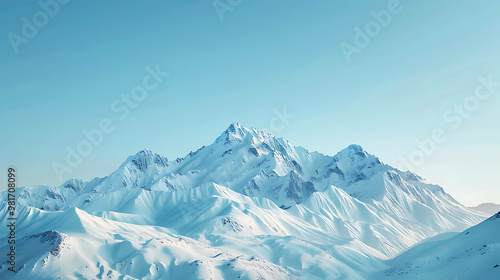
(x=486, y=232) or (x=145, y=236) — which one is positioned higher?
(x=145, y=236)

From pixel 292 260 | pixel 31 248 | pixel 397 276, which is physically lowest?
pixel 397 276

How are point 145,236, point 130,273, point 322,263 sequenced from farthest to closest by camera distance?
point 145,236 < point 322,263 < point 130,273

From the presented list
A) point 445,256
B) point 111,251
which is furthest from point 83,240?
point 445,256

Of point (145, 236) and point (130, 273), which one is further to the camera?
point (145, 236)

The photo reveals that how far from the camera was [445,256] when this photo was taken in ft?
454

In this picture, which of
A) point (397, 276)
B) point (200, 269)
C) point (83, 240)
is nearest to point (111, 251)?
point (83, 240)

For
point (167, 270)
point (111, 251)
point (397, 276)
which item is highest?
point (111, 251)

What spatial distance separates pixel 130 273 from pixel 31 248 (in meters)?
38.5

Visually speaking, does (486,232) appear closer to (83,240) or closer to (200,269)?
(200,269)

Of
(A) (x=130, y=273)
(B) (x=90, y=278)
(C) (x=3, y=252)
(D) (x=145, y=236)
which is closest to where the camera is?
(B) (x=90, y=278)

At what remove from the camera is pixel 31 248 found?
14350cm

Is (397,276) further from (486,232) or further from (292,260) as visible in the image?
(292,260)

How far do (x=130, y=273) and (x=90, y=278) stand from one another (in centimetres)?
1340

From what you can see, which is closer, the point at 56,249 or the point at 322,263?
the point at 56,249
